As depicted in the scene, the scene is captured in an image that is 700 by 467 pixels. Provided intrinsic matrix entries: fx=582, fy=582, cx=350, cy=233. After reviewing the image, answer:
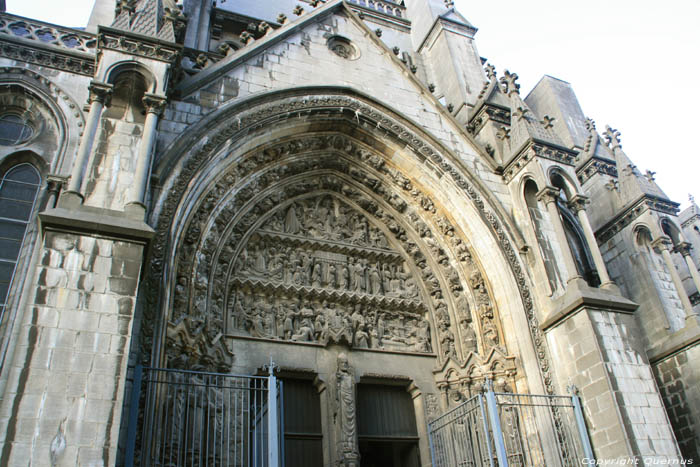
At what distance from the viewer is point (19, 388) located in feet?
16.8

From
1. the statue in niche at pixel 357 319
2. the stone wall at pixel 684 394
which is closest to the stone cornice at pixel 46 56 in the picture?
the statue in niche at pixel 357 319

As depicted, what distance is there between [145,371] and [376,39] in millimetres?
7936

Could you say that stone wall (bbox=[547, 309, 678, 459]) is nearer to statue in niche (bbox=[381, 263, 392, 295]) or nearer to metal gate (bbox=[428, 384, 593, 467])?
metal gate (bbox=[428, 384, 593, 467])

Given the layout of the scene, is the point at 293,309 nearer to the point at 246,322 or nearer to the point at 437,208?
the point at 246,322

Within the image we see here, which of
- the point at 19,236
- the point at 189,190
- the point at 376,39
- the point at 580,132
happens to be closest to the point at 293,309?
the point at 189,190

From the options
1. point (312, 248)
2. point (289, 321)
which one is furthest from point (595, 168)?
point (289, 321)

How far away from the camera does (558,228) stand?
370 inches

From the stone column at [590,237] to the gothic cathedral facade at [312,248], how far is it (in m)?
0.04

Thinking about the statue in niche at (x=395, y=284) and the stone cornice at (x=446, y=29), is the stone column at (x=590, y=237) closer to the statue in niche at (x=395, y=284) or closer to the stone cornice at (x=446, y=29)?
the statue in niche at (x=395, y=284)

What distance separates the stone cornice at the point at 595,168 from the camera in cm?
1294

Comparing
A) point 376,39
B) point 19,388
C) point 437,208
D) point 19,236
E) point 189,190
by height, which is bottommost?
point 19,388

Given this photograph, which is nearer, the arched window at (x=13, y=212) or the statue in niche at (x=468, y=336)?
the arched window at (x=13, y=212)

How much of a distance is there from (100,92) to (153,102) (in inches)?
25.0

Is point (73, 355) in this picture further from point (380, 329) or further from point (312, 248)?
point (380, 329)
